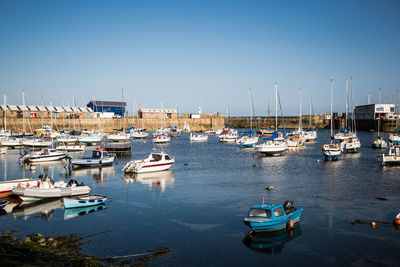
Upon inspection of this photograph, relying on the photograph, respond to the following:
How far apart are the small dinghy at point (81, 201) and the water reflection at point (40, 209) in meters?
1.28

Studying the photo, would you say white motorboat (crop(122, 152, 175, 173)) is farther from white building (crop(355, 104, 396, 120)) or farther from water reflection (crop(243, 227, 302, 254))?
white building (crop(355, 104, 396, 120))

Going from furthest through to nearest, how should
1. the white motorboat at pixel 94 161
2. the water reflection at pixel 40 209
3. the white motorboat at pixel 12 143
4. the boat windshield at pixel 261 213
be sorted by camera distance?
1. the white motorboat at pixel 12 143
2. the white motorboat at pixel 94 161
3. the water reflection at pixel 40 209
4. the boat windshield at pixel 261 213

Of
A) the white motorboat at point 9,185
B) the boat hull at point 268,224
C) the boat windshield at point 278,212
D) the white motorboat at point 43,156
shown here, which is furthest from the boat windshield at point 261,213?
the white motorboat at point 43,156

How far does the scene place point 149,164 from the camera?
41.9 m

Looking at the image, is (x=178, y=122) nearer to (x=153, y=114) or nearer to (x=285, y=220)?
(x=153, y=114)

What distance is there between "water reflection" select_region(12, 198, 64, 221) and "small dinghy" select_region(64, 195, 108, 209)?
1.28m

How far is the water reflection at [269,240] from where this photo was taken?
18703mm

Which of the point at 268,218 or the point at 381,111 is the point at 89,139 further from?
the point at 381,111

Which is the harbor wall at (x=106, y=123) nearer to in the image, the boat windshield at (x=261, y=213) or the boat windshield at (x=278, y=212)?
the boat windshield at (x=261, y=213)

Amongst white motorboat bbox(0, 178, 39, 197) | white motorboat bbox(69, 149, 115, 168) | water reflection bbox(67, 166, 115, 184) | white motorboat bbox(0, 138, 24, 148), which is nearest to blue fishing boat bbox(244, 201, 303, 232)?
white motorboat bbox(0, 178, 39, 197)

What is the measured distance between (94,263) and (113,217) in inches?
354

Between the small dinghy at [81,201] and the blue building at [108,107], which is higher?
the blue building at [108,107]

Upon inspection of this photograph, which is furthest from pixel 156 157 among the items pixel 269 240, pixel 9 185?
pixel 269 240

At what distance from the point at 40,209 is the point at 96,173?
55.1 feet
